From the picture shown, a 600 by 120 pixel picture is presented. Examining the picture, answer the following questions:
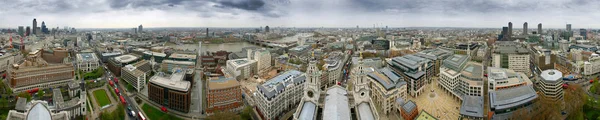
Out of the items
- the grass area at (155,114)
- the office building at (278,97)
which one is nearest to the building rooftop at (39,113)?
→ the grass area at (155,114)

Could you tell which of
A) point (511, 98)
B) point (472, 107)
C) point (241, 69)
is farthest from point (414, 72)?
point (241, 69)

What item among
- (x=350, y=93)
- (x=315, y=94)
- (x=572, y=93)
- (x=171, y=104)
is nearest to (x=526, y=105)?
(x=572, y=93)

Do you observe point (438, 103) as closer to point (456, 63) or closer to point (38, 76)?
point (456, 63)

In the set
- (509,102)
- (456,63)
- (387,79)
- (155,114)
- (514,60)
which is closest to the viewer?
(509,102)

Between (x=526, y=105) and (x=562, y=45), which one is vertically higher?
(x=562, y=45)

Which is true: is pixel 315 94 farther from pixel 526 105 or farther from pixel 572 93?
pixel 572 93

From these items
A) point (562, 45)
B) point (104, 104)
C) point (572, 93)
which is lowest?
point (104, 104)
